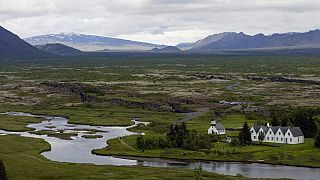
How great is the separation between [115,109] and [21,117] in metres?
29.9

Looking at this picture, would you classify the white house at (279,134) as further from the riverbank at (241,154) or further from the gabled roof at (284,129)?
the riverbank at (241,154)

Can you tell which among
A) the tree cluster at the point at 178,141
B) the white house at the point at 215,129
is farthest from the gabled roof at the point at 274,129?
the tree cluster at the point at 178,141

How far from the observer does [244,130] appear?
108438 millimetres

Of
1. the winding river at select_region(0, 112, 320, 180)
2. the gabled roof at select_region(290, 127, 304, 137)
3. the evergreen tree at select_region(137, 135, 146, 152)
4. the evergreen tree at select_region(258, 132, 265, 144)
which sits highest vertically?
the gabled roof at select_region(290, 127, 304, 137)

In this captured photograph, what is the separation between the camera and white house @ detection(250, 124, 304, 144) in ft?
356

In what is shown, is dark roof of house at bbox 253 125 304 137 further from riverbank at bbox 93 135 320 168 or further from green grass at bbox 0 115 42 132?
green grass at bbox 0 115 42 132

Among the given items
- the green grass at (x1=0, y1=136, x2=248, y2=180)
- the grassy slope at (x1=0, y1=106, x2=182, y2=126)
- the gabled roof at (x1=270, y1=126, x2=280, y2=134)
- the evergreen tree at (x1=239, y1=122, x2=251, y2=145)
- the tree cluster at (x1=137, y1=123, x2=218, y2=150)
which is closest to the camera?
the green grass at (x1=0, y1=136, x2=248, y2=180)

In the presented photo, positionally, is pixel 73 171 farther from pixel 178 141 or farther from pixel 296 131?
pixel 296 131

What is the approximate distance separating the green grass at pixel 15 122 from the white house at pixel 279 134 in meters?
54.5

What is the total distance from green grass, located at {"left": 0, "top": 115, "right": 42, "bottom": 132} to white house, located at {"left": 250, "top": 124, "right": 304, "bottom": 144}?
54.5 meters

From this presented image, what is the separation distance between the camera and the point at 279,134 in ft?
364

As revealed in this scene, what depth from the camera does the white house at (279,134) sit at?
10844 cm

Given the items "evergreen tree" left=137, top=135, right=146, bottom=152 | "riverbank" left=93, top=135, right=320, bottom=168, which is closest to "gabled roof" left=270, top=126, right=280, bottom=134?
"riverbank" left=93, top=135, right=320, bottom=168

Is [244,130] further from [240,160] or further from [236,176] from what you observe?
[236,176]
